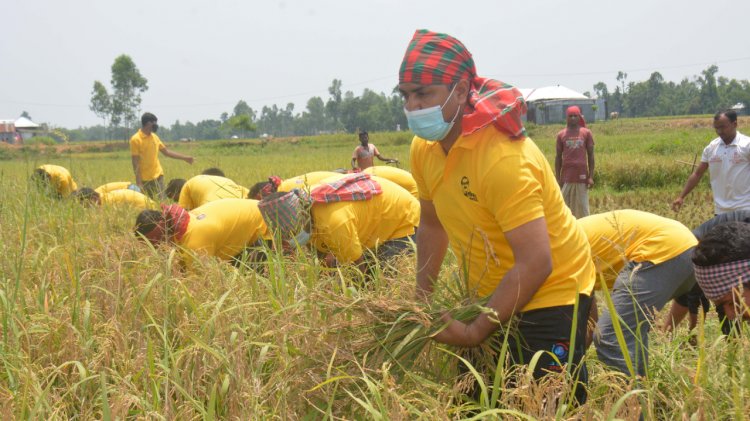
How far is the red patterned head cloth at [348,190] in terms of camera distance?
3.23 metres

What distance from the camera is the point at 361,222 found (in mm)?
3418

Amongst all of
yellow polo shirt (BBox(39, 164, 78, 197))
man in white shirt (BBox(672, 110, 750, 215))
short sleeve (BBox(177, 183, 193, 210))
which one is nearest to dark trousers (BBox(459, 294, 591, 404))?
man in white shirt (BBox(672, 110, 750, 215))

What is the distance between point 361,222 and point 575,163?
3.79m

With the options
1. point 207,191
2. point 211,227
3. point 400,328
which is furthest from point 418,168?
point 207,191

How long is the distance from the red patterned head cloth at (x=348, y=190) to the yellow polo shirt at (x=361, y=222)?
0.10ft

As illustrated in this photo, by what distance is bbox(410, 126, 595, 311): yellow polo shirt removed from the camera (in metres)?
1.64

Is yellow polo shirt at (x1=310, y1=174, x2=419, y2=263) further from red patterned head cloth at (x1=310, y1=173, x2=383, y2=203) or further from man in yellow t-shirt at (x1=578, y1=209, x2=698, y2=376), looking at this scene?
man in yellow t-shirt at (x1=578, y1=209, x2=698, y2=376)

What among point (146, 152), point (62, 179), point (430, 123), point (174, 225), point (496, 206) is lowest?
point (174, 225)

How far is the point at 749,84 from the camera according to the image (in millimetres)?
69688

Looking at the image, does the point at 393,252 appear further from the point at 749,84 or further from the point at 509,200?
the point at 749,84

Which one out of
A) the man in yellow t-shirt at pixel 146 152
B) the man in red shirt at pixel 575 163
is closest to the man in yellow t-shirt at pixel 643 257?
the man in red shirt at pixel 575 163

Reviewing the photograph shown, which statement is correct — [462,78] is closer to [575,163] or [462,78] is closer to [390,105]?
[575,163]

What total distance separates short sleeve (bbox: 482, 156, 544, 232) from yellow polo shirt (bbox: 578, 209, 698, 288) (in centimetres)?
98

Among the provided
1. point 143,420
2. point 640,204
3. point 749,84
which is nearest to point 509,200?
point 143,420
